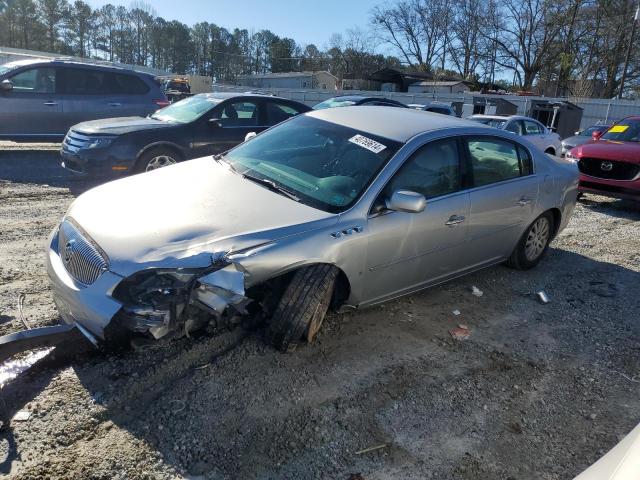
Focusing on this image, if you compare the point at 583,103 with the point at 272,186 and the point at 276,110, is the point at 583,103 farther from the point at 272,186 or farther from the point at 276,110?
the point at 272,186

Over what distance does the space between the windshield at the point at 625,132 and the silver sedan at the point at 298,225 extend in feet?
18.9

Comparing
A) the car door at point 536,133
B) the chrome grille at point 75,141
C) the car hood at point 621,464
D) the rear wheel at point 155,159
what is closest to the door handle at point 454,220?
the car hood at point 621,464

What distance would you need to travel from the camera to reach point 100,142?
272 inches

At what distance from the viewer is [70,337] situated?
2957 millimetres

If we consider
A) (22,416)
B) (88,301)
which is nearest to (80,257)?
(88,301)

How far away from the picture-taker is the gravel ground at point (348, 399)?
2469 millimetres

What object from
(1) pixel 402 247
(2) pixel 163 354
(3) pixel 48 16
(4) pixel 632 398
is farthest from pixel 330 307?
(3) pixel 48 16

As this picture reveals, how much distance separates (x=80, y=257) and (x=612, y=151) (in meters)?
8.87

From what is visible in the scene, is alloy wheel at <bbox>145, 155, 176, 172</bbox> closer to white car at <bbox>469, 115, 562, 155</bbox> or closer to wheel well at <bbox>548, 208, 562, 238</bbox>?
wheel well at <bbox>548, 208, 562, 238</bbox>

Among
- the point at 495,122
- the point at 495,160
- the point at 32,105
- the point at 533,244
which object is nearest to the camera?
the point at 495,160

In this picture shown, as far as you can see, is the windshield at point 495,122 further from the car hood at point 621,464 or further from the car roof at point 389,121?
the car hood at point 621,464

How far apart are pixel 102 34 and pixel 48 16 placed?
8602 millimetres

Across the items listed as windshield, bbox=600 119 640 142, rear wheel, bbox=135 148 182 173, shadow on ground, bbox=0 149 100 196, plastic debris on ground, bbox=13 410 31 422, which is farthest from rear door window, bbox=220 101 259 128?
windshield, bbox=600 119 640 142

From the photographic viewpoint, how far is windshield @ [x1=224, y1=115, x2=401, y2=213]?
11.6 ft
